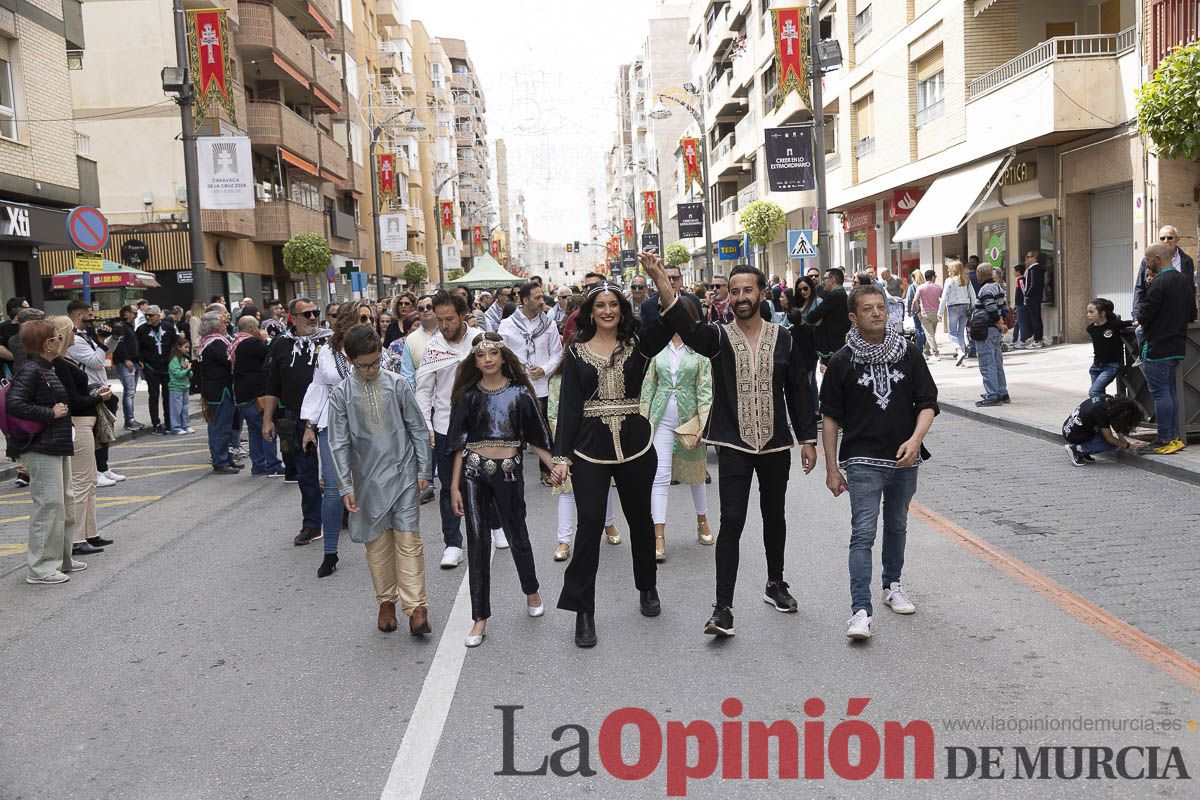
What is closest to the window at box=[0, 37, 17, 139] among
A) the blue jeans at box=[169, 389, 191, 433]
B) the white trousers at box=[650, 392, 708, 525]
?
the blue jeans at box=[169, 389, 191, 433]

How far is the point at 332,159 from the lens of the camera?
41906 mm

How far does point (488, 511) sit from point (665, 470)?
6.79ft

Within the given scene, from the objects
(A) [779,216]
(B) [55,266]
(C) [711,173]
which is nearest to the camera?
(B) [55,266]

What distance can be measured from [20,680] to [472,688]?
236 centimetres

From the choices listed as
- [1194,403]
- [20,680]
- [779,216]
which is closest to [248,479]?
[20,680]

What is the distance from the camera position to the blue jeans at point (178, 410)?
1705 cm

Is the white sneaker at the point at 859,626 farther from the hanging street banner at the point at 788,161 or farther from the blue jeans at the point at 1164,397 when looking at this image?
Answer: the hanging street banner at the point at 788,161

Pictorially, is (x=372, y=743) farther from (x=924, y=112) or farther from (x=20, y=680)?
(x=924, y=112)

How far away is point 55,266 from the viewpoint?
84.0ft

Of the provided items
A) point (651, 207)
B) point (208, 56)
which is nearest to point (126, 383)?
point (208, 56)

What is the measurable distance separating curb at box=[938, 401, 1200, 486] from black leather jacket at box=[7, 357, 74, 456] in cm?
866

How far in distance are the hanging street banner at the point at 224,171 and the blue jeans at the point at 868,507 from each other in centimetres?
1697

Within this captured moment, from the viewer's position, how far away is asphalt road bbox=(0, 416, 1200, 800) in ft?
13.3

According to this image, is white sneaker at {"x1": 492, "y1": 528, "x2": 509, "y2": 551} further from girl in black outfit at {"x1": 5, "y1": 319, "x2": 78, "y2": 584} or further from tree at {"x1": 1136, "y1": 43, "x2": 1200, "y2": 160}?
tree at {"x1": 1136, "y1": 43, "x2": 1200, "y2": 160}
